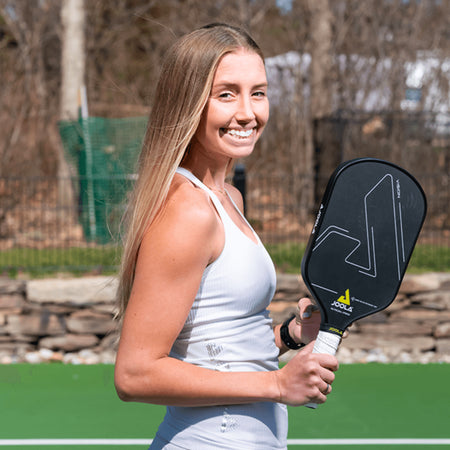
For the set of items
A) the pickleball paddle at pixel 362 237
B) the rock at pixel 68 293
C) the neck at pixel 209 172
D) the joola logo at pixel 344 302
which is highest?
the neck at pixel 209 172

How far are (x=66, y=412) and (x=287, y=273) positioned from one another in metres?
3.21

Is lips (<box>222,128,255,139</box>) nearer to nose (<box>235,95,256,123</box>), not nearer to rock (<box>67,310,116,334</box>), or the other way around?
nose (<box>235,95,256,123</box>)

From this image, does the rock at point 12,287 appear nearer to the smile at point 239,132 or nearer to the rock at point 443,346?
the rock at point 443,346

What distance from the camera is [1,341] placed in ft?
24.6

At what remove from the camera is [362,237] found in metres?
1.86

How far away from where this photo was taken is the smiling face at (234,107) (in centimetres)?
185

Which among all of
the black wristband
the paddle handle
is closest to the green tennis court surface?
the black wristband

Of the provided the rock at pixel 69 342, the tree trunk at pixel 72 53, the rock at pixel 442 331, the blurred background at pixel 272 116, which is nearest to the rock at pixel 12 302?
the rock at pixel 69 342

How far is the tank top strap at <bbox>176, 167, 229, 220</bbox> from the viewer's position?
6.03 ft

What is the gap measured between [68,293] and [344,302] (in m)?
5.95

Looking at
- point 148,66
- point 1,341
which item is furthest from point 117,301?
point 148,66

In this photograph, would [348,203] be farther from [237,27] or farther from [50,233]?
[50,233]

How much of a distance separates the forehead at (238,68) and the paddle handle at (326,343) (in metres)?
0.61

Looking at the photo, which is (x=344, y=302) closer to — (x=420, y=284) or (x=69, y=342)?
(x=69, y=342)
